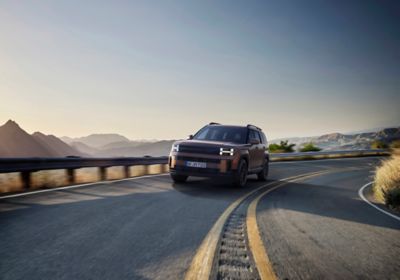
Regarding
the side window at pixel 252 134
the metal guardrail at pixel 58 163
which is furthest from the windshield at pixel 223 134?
the metal guardrail at pixel 58 163

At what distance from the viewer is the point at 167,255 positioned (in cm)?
385

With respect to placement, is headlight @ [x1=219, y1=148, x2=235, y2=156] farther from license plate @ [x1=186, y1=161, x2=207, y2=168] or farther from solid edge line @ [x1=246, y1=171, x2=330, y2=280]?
solid edge line @ [x1=246, y1=171, x2=330, y2=280]

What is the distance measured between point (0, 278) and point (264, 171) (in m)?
11.6

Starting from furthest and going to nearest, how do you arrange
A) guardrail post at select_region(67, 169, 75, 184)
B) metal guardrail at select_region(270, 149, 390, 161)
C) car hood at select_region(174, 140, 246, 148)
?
1. metal guardrail at select_region(270, 149, 390, 161)
2. guardrail post at select_region(67, 169, 75, 184)
3. car hood at select_region(174, 140, 246, 148)

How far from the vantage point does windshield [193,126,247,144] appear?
452 inches

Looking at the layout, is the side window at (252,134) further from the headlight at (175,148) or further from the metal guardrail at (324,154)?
the metal guardrail at (324,154)

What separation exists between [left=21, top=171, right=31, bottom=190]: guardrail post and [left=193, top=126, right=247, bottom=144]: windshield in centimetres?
494

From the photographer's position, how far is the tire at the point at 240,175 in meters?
10.2

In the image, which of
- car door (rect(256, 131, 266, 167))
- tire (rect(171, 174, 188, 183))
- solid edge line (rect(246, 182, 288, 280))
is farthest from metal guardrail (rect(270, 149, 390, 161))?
solid edge line (rect(246, 182, 288, 280))

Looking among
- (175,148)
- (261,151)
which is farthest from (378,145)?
(175,148)

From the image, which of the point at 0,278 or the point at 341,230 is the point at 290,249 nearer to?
the point at 341,230

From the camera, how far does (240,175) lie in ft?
34.3

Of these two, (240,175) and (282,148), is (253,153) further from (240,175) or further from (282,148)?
(282,148)

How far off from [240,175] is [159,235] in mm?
6010
